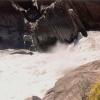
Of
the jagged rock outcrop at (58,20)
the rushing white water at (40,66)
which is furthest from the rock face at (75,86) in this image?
the jagged rock outcrop at (58,20)

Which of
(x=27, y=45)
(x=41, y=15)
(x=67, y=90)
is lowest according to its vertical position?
(x=27, y=45)

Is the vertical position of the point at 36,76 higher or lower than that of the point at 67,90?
lower

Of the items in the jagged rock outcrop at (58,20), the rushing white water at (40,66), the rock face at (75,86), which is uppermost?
the rock face at (75,86)

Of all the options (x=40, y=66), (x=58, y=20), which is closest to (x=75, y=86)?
(x=40, y=66)

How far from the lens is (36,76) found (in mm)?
13438

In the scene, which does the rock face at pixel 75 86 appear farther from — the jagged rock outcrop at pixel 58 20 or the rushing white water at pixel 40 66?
the jagged rock outcrop at pixel 58 20

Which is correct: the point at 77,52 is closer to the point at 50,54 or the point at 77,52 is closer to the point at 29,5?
the point at 50,54

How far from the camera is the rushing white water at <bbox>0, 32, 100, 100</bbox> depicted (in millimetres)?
12599

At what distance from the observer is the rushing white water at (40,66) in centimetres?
1260

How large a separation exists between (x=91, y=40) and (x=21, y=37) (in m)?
3.23

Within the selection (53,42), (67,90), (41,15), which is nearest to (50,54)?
(53,42)

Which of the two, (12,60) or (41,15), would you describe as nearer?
(12,60)

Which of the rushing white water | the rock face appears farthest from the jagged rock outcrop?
the rock face

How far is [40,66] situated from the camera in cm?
1427
